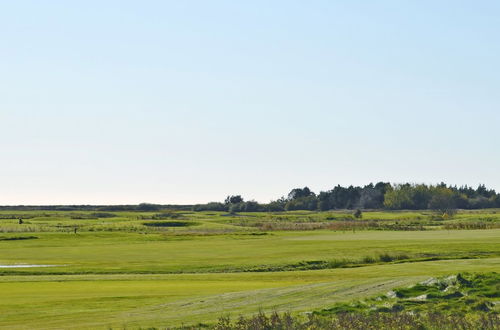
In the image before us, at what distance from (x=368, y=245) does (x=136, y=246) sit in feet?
Result: 67.4

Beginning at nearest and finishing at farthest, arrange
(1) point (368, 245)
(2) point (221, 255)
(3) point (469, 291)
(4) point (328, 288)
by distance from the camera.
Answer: (3) point (469, 291) → (4) point (328, 288) → (2) point (221, 255) → (1) point (368, 245)

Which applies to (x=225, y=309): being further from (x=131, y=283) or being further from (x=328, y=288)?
(x=131, y=283)

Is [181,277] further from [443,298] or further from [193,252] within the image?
[193,252]

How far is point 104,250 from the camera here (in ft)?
226

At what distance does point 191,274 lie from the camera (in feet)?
150

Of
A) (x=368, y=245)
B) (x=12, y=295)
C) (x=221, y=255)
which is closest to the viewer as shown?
(x=12, y=295)

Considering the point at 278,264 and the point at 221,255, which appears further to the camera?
the point at 221,255

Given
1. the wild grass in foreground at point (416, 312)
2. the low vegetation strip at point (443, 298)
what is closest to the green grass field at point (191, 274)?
the low vegetation strip at point (443, 298)

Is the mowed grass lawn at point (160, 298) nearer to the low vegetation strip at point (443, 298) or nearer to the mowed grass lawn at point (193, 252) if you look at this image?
the low vegetation strip at point (443, 298)

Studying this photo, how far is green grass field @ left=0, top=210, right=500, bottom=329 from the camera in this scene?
26.0m

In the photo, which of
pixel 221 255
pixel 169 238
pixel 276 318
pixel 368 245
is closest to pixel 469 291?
pixel 276 318

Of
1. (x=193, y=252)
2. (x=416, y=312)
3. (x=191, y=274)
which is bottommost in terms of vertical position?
(x=191, y=274)

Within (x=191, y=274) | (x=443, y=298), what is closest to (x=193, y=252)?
(x=191, y=274)

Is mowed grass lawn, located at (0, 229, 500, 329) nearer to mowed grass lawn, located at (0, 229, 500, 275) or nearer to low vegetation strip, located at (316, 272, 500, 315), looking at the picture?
mowed grass lawn, located at (0, 229, 500, 275)
